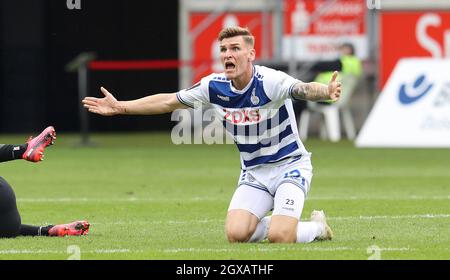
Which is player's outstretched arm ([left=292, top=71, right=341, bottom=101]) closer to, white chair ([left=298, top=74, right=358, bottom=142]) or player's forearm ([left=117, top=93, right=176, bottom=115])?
player's forearm ([left=117, top=93, right=176, bottom=115])

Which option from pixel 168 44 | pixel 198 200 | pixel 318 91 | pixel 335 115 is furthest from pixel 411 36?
pixel 318 91

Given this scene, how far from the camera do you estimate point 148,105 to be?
11594 millimetres

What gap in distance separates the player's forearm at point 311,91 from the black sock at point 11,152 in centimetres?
241

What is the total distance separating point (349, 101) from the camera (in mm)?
30000

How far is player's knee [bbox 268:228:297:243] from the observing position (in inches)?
432

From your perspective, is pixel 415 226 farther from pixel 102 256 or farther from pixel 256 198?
pixel 102 256

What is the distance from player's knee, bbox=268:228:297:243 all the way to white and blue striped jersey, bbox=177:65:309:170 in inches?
31.7

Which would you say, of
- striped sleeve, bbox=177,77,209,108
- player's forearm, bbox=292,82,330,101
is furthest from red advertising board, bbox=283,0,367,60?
player's forearm, bbox=292,82,330,101

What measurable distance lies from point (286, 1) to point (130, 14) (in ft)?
12.8

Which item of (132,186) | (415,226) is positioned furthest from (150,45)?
(415,226)

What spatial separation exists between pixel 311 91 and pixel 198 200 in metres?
5.17

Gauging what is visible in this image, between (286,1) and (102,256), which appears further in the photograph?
(286,1)

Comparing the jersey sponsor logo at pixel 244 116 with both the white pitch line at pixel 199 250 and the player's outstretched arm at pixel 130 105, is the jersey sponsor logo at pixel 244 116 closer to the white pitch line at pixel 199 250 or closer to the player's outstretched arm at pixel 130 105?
the player's outstretched arm at pixel 130 105

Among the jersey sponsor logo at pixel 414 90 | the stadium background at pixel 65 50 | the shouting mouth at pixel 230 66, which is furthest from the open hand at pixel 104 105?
the stadium background at pixel 65 50
